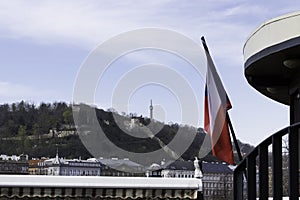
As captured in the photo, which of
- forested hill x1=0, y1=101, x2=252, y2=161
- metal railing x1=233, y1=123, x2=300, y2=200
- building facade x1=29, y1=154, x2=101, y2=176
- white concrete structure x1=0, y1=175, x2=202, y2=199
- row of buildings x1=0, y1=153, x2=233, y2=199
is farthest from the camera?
building facade x1=29, y1=154, x2=101, y2=176

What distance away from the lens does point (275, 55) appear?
4445 millimetres

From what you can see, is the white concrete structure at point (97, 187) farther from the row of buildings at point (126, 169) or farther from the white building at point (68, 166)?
the white building at point (68, 166)

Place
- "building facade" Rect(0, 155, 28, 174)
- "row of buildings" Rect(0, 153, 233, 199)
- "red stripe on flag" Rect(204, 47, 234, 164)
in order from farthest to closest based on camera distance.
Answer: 1. "building facade" Rect(0, 155, 28, 174)
2. "row of buildings" Rect(0, 153, 233, 199)
3. "red stripe on flag" Rect(204, 47, 234, 164)

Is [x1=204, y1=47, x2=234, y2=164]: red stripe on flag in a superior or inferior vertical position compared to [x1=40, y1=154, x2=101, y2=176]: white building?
superior

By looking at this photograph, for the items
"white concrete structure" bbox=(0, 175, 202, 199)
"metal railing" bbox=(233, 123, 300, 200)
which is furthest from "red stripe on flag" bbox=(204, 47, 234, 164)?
"white concrete structure" bbox=(0, 175, 202, 199)

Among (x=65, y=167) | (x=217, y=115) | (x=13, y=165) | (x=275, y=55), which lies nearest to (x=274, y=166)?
(x=275, y=55)

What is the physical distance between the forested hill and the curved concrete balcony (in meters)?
8.49

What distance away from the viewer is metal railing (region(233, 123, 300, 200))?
331cm

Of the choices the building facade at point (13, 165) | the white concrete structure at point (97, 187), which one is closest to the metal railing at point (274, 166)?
the white concrete structure at point (97, 187)

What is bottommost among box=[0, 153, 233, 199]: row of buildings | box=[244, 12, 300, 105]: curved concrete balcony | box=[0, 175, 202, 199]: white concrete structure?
box=[0, 175, 202, 199]: white concrete structure

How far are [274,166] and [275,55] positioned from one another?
120 cm

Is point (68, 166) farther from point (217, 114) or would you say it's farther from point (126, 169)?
point (217, 114)

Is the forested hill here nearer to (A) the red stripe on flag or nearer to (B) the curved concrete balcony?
(A) the red stripe on flag

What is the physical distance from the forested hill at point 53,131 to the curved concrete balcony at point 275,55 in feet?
27.8
